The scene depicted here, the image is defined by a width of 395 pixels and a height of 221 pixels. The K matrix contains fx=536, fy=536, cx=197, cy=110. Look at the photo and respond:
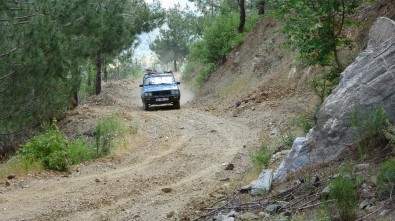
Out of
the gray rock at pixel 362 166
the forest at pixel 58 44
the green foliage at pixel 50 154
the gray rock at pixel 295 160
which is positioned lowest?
the green foliage at pixel 50 154

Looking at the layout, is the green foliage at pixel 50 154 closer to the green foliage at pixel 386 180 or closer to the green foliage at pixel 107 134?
the green foliage at pixel 107 134

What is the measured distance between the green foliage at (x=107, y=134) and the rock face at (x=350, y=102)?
6808mm

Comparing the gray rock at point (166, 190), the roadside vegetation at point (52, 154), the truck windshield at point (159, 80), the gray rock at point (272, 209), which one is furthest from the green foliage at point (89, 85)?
the gray rock at point (272, 209)

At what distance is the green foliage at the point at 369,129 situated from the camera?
23.1 ft

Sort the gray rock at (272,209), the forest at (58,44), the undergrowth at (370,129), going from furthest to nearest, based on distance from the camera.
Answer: the forest at (58,44), the undergrowth at (370,129), the gray rock at (272,209)

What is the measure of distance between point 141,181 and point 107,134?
5226 millimetres

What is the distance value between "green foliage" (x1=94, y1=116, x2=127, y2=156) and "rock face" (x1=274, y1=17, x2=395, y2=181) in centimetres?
681

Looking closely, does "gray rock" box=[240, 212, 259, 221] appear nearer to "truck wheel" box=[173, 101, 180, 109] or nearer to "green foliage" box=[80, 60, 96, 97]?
"truck wheel" box=[173, 101, 180, 109]

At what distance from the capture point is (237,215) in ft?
23.3

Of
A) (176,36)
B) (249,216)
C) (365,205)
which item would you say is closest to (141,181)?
(249,216)

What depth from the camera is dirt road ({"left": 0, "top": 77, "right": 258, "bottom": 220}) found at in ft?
28.9

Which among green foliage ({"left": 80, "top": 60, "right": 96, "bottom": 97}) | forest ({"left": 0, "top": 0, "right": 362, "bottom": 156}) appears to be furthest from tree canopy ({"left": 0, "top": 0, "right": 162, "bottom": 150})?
green foliage ({"left": 80, "top": 60, "right": 96, "bottom": 97})

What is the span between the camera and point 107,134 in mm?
15617

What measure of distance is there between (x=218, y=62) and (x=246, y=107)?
1327 cm
